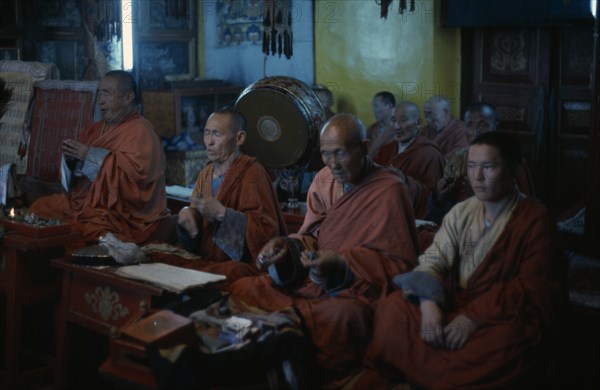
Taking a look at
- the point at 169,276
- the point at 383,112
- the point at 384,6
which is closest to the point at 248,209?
the point at 169,276

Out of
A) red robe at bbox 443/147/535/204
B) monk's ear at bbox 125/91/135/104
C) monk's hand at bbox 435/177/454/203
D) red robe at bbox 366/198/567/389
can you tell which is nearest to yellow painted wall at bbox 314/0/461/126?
red robe at bbox 443/147/535/204

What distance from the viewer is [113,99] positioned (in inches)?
227

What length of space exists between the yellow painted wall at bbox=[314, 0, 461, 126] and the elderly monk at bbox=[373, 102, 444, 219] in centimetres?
166

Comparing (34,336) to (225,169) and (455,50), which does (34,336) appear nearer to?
(225,169)

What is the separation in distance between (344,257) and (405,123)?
8.56 ft

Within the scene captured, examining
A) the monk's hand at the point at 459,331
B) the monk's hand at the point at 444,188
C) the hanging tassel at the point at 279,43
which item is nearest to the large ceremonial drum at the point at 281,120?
the monk's hand at the point at 444,188

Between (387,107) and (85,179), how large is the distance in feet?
10.5

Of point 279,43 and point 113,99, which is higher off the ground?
point 279,43

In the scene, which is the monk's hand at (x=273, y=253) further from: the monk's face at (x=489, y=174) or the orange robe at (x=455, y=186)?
the orange robe at (x=455, y=186)

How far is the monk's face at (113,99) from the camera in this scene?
5.75 meters

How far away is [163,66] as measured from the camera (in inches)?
401

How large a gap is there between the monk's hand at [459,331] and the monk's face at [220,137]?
190 centimetres

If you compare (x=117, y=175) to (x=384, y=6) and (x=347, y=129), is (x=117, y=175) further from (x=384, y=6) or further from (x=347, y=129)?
(x=384, y=6)

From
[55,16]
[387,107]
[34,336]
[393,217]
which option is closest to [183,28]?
[55,16]
